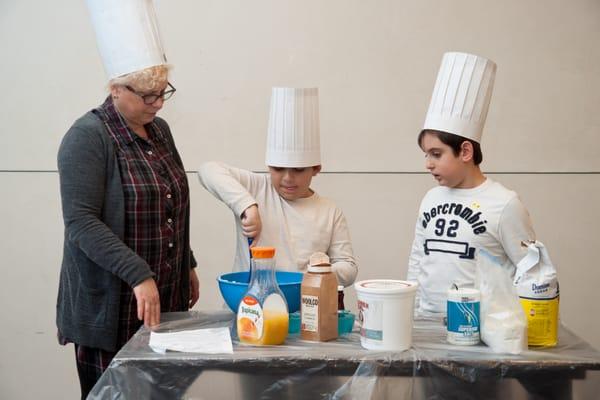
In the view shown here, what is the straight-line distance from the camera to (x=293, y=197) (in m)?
1.91

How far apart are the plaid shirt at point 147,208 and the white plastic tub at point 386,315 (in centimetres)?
60

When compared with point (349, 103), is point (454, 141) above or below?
below

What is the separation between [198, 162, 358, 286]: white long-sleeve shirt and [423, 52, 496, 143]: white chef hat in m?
0.39

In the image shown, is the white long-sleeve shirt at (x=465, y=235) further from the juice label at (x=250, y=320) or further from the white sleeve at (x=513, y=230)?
the juice label at (x=250, y=320)

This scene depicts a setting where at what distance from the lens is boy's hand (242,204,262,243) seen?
1.72 meters

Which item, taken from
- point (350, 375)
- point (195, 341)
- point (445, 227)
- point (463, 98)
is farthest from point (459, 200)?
point (195, 341)

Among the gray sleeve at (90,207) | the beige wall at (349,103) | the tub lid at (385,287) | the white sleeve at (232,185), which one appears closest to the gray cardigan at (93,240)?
the gray sleeve at (90,207)

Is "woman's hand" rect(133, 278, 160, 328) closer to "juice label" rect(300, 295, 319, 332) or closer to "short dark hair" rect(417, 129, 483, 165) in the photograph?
"juice label" rect(300, 295, 319, 332)

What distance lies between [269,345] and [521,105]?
193 centimetres

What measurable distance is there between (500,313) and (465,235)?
41cm

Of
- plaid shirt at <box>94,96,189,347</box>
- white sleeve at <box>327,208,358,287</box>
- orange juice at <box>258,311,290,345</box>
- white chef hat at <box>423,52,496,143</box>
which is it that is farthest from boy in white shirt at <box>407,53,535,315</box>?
plaid shirt at <box>94,96,189,347</box>

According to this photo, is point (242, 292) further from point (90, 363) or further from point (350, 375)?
point (90, 363)

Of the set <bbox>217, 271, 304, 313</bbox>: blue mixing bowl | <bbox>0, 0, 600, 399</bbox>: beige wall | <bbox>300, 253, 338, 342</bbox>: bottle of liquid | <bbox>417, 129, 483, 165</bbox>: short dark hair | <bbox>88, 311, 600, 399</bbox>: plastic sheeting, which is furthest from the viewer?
<bbox>0, 0, 600, 399</bbox>: beige wall

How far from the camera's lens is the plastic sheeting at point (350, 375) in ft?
4.24
